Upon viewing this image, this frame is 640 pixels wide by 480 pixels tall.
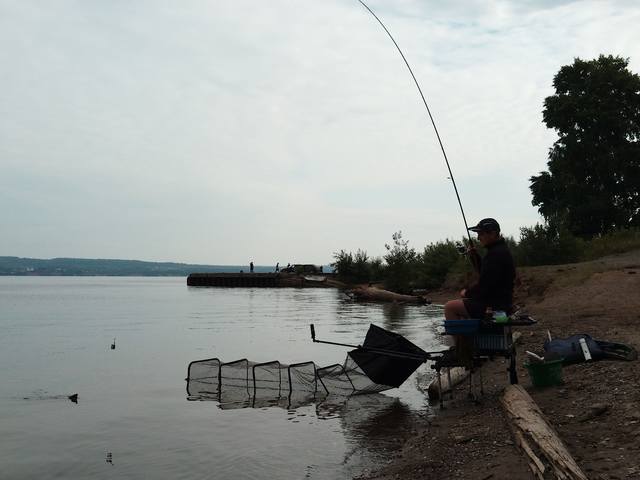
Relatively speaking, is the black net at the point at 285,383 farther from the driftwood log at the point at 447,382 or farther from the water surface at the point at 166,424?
the driftwood log at the point at 447,382

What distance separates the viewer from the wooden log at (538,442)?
4.64 m

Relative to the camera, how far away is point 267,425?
372 inches

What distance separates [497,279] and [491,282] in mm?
90

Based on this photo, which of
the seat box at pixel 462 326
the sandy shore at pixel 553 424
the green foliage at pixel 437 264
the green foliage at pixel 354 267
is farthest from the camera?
the green foliage at pixel 354 267

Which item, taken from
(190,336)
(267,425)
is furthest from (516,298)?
(267,425)

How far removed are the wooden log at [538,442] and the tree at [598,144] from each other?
1487 inches

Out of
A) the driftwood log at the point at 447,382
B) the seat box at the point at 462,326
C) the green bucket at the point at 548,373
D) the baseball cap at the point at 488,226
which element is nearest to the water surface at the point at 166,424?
the driftwood log at the point at 447,382

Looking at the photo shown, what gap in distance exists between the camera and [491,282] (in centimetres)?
807

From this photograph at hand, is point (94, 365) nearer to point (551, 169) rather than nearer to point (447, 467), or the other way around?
point (447, 467)

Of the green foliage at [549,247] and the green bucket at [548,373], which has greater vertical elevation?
the green foliage at [549,247]

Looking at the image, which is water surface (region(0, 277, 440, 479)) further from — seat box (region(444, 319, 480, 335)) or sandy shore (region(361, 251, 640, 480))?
seat box (region(444, 319, 480, 335))

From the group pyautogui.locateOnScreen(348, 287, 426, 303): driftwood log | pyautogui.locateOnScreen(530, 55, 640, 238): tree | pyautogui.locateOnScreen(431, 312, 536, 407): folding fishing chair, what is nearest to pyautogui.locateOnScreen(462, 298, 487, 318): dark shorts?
pyautogui.locateOnScreen(431, 312, 536, 407): folding fishing chair

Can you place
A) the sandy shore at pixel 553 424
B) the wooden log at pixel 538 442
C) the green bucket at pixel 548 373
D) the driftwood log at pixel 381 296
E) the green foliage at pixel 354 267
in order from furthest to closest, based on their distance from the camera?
1. the green foliage at pixel 354 267
2. the driftwood log at pixel 381 296
3. the green bucket at pixel 548 373
4. the sandy shore at pixel 553 424
5. the wooden log at pixel 538 442

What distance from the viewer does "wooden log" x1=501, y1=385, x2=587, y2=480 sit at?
4.64 m
